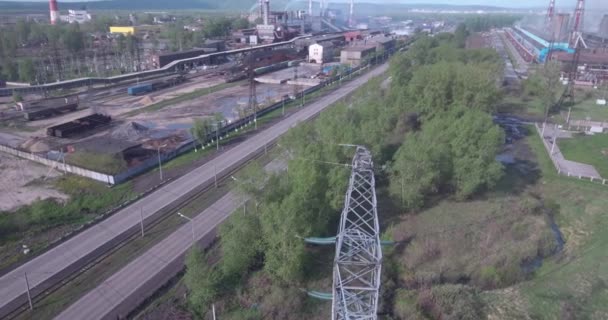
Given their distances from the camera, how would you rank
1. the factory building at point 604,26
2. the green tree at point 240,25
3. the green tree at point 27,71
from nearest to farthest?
the green tree at point 27,71 < the factory building at point 604,26 < the green tree at point 240,25

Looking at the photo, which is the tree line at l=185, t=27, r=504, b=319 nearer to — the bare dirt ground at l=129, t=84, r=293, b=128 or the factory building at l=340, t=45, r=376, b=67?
the bare dirt ground at l=129, t=84, r=293, b=128

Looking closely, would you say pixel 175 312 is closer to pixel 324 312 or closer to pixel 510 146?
pixel 324 312

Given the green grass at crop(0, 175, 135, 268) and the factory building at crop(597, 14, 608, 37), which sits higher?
the factory building at crop(597, 14, 608, 37)

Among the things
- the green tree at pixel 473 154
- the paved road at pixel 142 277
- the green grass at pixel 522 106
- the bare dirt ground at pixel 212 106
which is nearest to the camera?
the paved road at pixel 142 277

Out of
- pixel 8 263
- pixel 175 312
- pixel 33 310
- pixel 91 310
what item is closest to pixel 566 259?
pixel 175 312

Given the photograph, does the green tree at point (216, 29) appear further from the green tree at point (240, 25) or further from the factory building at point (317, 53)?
the factory building at point (317, 53)

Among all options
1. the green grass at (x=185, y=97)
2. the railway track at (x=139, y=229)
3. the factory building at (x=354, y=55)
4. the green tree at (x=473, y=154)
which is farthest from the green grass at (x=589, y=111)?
the green grass at (x=185, y=97)

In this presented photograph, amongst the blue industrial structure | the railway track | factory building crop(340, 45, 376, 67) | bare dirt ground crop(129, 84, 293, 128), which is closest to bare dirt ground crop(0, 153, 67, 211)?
the railway track
